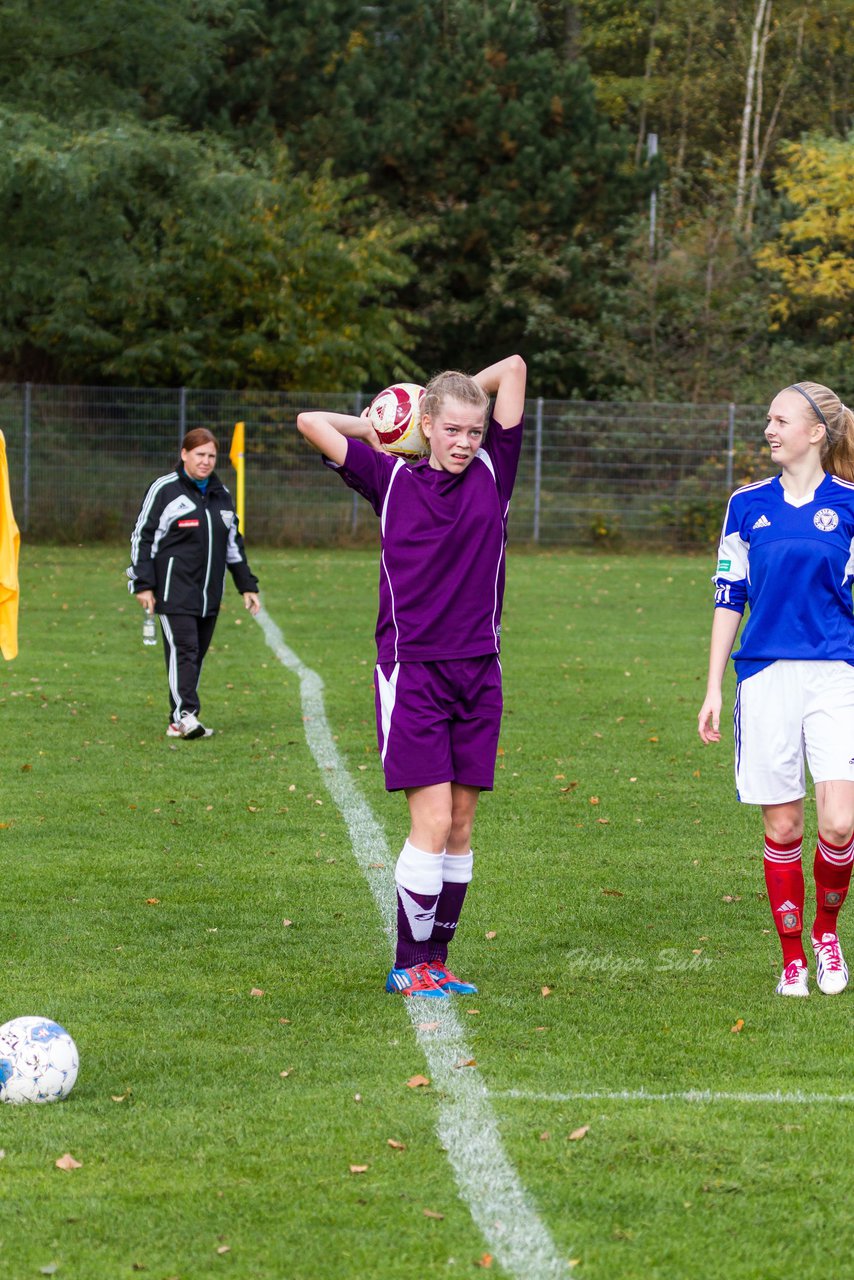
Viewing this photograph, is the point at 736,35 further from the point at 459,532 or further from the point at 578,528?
the point at 459,532

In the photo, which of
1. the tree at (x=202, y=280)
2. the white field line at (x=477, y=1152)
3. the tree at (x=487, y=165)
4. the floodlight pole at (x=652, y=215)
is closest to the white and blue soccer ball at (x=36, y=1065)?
the white field line at (x=477, y=1152)

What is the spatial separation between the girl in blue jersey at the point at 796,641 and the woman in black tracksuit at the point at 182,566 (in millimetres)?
5727

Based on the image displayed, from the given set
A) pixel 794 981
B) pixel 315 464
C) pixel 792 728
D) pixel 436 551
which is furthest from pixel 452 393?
pixel 315 464

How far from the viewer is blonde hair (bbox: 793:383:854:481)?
5.52 metres

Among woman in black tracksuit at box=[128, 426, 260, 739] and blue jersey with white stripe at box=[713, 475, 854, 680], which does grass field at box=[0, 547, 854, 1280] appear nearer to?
woman in black tracksuit at box=[128, 426, 260, 739]

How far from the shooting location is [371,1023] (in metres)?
5.20

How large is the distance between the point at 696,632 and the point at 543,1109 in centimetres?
1374

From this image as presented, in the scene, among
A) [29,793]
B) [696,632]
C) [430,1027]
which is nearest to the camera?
[430,1027]

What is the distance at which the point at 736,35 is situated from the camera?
47094mm

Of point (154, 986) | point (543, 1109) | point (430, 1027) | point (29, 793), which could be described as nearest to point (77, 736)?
point (29, 793)

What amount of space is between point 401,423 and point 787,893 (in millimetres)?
1990

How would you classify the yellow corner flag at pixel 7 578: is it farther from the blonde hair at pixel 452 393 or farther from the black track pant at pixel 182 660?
the black track pant at pixel 182 660

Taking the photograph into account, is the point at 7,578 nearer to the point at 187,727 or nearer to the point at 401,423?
the point at 401,423

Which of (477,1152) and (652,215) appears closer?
(477,1152)
